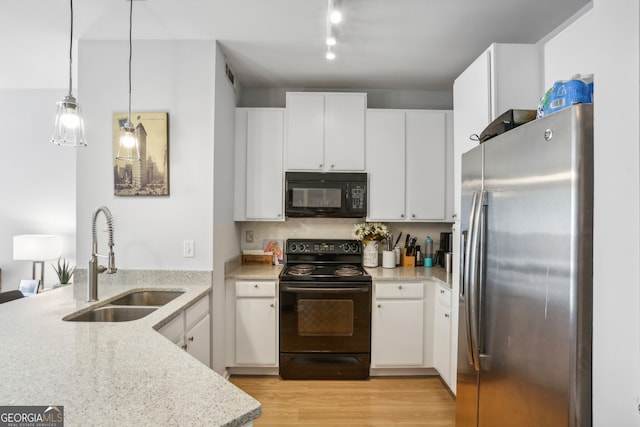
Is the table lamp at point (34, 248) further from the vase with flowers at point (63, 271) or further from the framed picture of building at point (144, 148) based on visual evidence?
the framed picture of building at point (144, 148)

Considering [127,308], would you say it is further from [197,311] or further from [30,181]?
[30,181]

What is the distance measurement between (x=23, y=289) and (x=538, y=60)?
451cm

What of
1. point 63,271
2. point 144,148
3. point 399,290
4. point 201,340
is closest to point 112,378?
point 201,340

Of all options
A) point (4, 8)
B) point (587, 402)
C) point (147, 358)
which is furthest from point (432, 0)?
point (4, 8)

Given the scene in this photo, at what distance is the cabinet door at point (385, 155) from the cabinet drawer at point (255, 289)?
1.09 m

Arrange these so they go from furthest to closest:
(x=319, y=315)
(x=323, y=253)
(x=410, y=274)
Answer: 1. (x=323, y=253)
2. (x=410, y=274)
3. (x=319, y=315)

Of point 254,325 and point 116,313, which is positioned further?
point 254,325

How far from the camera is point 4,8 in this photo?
1.99m

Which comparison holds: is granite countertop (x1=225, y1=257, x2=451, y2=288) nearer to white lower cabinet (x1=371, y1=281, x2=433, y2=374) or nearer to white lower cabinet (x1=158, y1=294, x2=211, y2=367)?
white lower cabinet (x1=371, y1=281, x2=433, y2=374)

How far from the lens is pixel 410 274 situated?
9.11 feet

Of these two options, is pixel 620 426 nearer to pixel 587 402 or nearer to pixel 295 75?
pixel 587 402

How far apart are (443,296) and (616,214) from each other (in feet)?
5.93

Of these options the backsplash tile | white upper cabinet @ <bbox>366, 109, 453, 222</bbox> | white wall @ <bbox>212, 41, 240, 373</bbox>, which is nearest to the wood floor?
white wall @ <bbox>212, 41, 240, 373</bbox>

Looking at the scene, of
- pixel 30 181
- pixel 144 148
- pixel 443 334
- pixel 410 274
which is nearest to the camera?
pixel 144 148
